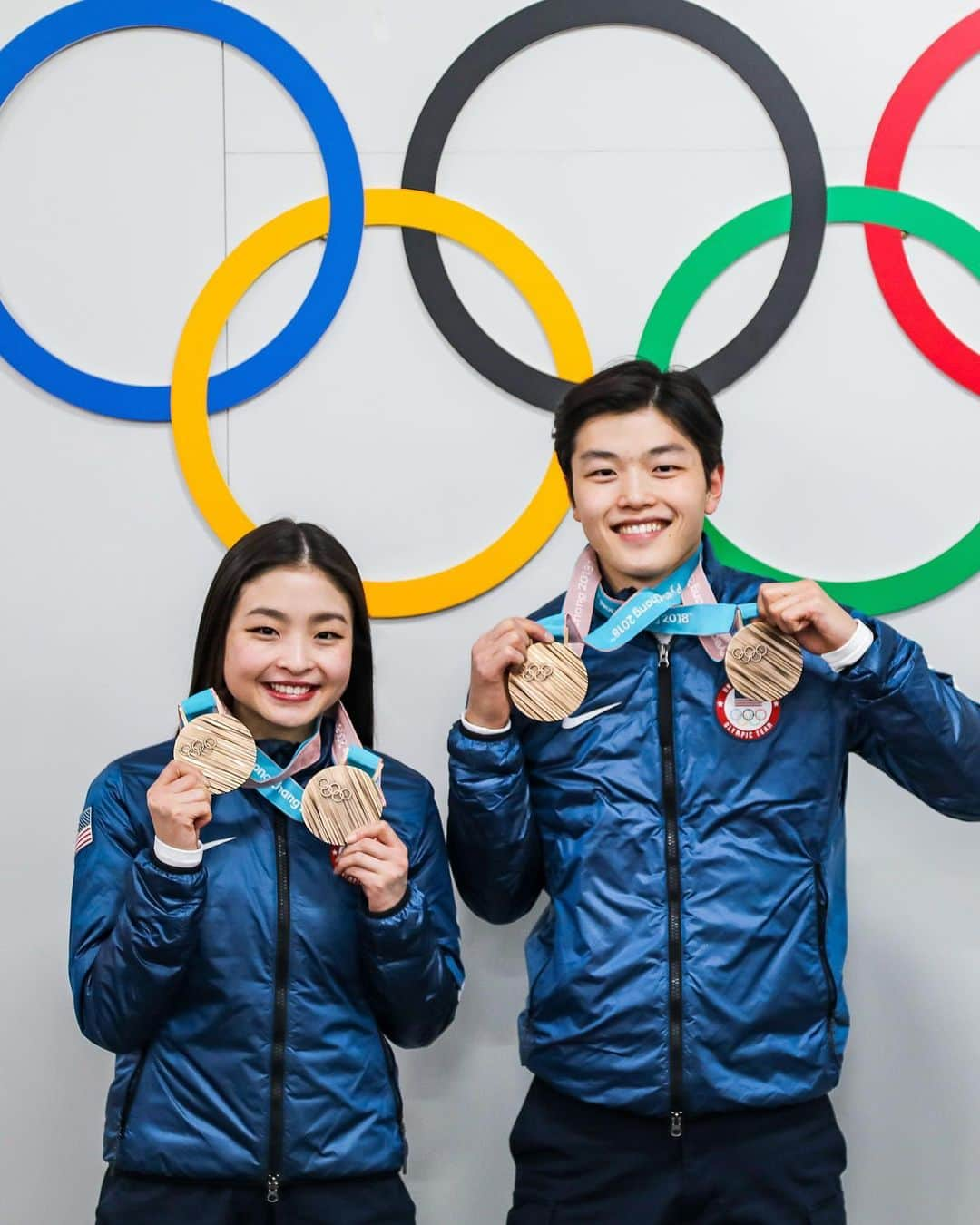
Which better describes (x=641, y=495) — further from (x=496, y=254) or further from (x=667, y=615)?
(x=496, y=254)

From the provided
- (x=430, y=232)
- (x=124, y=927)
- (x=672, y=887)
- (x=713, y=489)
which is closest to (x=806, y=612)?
(x=713, y=489)

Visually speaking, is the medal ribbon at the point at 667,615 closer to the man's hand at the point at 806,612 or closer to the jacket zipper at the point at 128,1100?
the man's hand at the point at 806,612

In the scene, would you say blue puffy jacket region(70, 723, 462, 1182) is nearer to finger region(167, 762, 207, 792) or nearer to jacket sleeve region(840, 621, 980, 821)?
finger region(167, 762, 207, 792)

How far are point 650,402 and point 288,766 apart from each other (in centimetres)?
69

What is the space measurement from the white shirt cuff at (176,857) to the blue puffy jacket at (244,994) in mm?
11

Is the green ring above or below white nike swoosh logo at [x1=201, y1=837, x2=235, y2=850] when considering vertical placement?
above

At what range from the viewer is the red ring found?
7.26 feet

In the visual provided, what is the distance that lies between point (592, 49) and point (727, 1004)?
1583 millimetres

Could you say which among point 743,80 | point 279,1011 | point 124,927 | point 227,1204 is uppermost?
point 743,80

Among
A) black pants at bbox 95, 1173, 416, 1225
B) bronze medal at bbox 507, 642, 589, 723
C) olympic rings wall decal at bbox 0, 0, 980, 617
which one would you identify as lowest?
black pants at bbox 95, 1173, 416, 1225

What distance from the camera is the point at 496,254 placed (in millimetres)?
2225

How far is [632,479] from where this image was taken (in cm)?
173

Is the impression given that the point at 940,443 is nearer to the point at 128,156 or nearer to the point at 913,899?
the point at 913,899

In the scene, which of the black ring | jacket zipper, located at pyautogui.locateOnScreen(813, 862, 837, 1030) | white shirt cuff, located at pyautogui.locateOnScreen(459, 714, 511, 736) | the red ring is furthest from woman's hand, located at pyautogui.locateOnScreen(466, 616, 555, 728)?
the red ring
